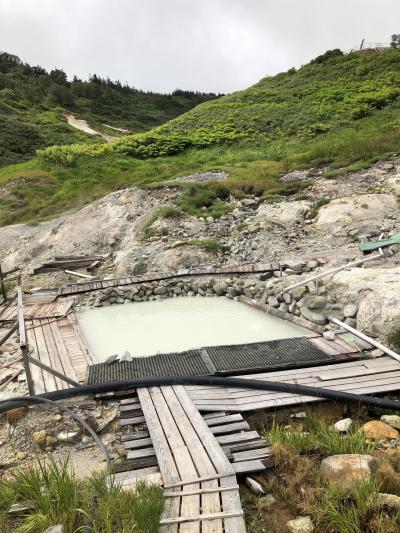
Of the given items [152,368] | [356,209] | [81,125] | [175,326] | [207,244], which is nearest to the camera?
[152,368]

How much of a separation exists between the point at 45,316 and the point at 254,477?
22.2ft

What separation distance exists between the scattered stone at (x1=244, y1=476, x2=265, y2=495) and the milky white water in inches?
146

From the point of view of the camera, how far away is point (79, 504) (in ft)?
10.3

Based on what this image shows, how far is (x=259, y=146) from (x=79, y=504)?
2559 centimetres

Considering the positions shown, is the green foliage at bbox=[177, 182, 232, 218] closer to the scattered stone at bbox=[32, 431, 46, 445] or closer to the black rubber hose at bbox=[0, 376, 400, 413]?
the black rubber hose at bbox=[0, 376, 400, 413]

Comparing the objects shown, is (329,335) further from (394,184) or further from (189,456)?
(394,184)

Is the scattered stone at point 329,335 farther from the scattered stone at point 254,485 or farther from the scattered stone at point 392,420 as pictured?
the scattered stone at point 254,485

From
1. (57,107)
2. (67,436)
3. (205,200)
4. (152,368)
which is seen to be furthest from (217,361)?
(57,107)

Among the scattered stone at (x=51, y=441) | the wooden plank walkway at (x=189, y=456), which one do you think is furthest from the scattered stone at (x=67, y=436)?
the wooden plank walkway at (x=189, y=456)

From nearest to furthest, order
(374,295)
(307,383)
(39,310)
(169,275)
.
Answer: (307,383), (374,295), (39,310), (169,275)

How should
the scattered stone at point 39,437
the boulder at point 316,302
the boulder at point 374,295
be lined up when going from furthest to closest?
the boulder at point 316,302 < the boulder at point 374,295 < the scattered stone at point 39,437

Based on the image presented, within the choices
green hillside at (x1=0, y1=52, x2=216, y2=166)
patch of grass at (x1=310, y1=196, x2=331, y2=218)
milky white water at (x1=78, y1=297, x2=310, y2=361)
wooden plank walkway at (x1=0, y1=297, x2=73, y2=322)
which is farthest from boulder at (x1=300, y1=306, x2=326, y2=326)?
green hillside at (x1=0, y1=52, x2=216, y2=166)

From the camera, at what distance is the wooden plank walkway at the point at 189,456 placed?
10.2 ft

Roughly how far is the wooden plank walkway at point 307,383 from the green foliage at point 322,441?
0.62m
